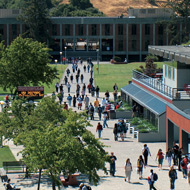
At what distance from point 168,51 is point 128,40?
6903 cm

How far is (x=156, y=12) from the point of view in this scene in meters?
113

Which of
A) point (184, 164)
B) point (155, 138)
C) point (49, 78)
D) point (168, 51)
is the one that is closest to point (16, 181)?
point (184, 164)

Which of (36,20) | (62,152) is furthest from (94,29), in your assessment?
(62,152)

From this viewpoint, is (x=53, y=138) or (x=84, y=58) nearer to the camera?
(x=53, y=138)

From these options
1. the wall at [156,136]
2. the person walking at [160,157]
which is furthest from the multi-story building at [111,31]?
the person walking at [160,157]

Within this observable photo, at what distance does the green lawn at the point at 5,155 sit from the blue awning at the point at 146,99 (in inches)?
389

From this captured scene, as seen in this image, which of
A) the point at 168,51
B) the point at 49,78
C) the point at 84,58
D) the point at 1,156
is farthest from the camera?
the point at 84,58

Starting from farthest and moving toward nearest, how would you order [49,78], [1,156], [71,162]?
[49,78] < [1,156] < [71,162]

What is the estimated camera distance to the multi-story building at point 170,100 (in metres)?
35.8

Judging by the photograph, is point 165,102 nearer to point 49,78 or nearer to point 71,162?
point 49,78

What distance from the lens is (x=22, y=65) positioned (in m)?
52.6

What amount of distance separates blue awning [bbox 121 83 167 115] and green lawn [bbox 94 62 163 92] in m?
13.7

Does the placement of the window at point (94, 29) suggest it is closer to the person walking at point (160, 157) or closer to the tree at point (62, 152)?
the person walking at point (160, 157)

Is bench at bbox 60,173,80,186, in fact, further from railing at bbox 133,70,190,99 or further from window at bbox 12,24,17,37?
window at bbox 12,24,17,37
